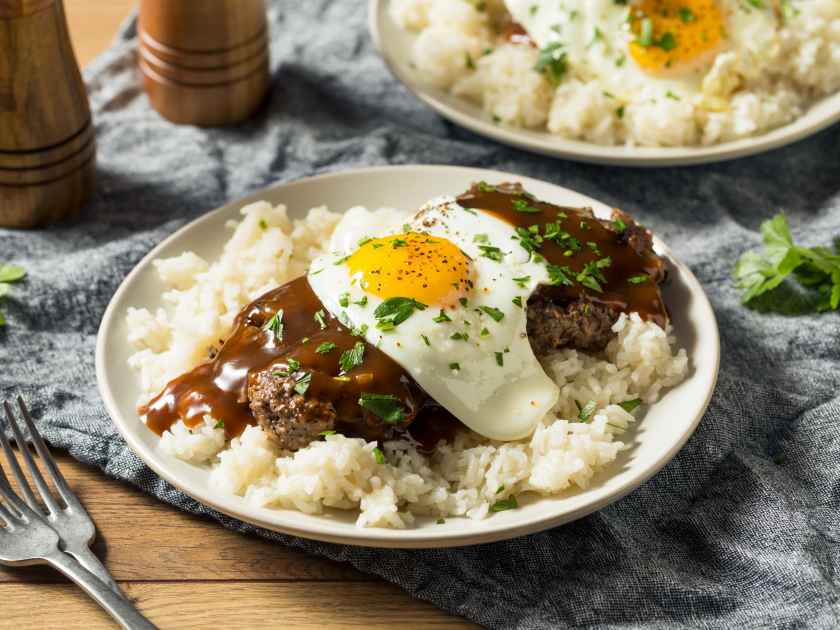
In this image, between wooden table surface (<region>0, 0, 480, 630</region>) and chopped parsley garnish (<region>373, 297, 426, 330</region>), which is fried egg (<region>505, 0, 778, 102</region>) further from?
wooden table surface (<region>0, 0, 480, 630</region>)

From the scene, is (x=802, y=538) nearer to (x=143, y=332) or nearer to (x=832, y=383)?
(x=832, y=383)

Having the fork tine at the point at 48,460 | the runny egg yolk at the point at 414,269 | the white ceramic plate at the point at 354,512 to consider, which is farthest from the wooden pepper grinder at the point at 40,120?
the runny egg yolk at the point at 414,269

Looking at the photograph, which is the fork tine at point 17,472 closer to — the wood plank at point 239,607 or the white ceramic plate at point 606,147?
the wood plank at point 239,607

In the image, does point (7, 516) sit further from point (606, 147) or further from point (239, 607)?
point (606, 147)

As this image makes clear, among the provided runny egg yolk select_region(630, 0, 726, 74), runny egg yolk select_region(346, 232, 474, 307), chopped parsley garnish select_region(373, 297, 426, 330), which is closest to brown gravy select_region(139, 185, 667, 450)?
chopped parsley garnish select_region(373, 297, 426, 330)

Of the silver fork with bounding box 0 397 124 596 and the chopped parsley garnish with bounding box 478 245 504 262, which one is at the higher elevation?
the chopped parsley garnish with bounding box 478 245 504 262
